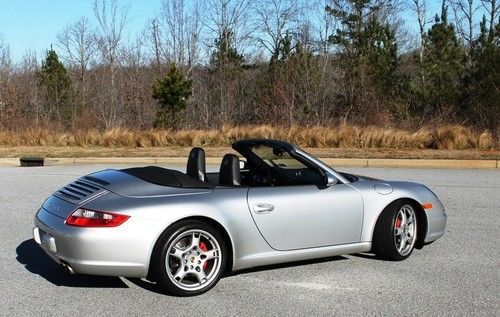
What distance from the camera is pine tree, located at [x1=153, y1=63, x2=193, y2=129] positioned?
2880 cm

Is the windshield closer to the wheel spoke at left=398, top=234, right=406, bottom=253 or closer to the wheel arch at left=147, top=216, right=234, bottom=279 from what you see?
the wheel arch at left=147, top=216, right=234, bottom=279

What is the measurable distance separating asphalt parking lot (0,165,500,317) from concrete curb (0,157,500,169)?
8.16 meters

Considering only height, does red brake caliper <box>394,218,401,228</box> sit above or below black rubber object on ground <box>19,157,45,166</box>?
above

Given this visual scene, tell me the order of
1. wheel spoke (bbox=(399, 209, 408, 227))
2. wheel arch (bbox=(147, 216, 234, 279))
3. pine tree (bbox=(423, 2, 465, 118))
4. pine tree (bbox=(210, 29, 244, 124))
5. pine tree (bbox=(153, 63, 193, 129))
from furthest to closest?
pine tree (bbox=(210, 29, 244, 124))
pine tree (bbox=(423, 2, 465, 118))
pine tree (bbox=(153, 63, 193, 129))
wheel spoke (bbox=(399, 209, 408, 227))
wheel arch (bbox=(147, 216, 234, 279))

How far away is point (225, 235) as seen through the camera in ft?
14.9

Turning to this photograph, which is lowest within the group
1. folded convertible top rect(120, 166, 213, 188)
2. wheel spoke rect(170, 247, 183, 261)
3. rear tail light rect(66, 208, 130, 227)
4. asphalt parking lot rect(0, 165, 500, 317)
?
asphalt parking lot rect(0, 165, 500, 317)

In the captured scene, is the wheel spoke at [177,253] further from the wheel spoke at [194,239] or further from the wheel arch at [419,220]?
the wheel arch at [419,220]

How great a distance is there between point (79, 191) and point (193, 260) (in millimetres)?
1115

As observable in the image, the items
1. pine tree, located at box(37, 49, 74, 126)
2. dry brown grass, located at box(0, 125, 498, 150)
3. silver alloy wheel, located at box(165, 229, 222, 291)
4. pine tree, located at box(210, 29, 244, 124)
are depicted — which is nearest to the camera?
silver alloy wheel, located at box(165, 229, 222, 291)

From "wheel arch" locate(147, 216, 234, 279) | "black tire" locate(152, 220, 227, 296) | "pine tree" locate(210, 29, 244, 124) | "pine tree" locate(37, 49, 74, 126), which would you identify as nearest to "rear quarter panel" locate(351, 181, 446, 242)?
"wheel arch" locate(147, 216, 234, 279)

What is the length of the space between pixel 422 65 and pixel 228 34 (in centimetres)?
1298

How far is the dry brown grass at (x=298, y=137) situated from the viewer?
17297mm

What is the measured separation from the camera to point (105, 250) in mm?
4117

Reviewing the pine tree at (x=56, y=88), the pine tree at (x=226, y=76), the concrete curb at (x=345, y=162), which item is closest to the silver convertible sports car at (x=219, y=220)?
the concrete curb at (x=345, y=162)
